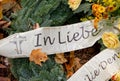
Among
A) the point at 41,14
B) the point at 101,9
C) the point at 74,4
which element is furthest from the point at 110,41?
the point at 41,14

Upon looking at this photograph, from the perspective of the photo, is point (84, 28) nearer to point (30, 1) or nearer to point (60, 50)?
point (60, 50)

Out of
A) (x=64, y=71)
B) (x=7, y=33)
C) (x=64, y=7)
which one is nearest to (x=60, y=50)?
(x=64, y=71)

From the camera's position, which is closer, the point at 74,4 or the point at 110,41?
the point at 110,41

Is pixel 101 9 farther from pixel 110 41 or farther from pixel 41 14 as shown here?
pixel 41 14

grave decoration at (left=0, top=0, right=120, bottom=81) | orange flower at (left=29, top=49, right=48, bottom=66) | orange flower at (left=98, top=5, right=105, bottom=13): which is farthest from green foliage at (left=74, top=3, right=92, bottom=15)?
orange flower at (left=29, top=49, right=48, bottom=66)

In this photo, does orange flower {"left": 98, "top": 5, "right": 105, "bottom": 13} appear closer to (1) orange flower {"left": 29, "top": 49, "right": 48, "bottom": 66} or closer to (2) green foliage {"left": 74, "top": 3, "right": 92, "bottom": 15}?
(2) green foliage {"left": 74, "top": 3, "right": 92, "bottom": 15}
